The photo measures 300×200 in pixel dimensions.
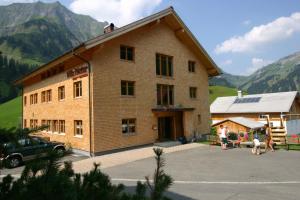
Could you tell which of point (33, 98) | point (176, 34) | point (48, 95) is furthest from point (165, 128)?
point (33, 98)

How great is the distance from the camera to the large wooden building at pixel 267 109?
42500 mm

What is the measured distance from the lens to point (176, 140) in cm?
2633

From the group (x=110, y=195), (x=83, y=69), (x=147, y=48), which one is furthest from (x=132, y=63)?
(x=110, y=195)

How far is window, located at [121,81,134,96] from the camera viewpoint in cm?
2272

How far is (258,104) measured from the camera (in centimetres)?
4659

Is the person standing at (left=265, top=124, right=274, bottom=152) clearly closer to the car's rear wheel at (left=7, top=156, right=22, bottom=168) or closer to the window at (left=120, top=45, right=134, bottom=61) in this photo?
the window at (left=120, top=45, right=134, bottom=61)

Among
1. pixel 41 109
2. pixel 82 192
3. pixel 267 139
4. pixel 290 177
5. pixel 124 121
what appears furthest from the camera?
pixel 41 109

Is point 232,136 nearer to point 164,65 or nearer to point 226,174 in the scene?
point 164,65

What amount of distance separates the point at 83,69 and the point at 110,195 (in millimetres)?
19310

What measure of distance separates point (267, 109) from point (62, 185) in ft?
150

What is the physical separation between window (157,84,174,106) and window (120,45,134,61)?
4096 mm

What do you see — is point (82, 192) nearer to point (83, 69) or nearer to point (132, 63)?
point (83, 69)

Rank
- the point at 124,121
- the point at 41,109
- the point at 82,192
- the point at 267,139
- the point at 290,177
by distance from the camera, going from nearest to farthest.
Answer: the point at 82,192 < the point at 290,177 < the point at 267,139 < the point at 124,121 < the point at 41,109

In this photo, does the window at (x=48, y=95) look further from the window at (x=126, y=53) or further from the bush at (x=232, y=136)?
the bush at (x=232, y=136)
